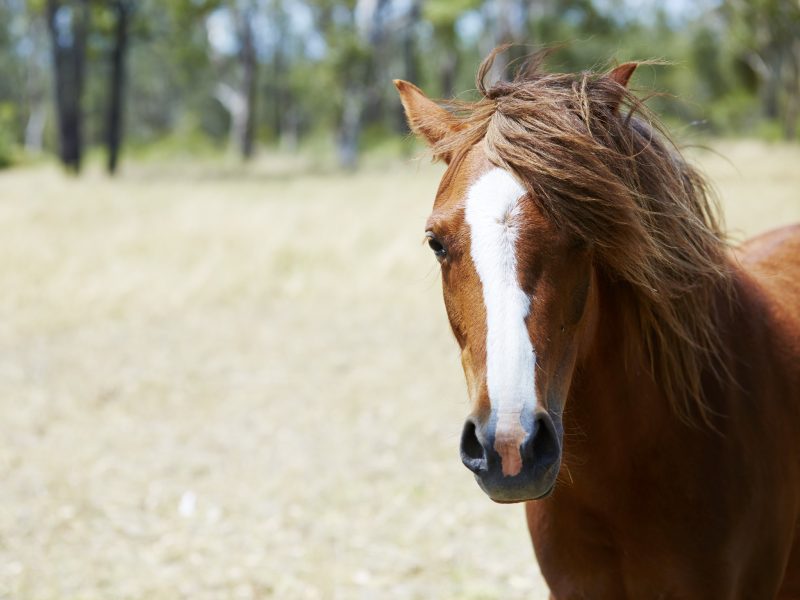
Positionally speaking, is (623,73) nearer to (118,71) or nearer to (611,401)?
(611,401)

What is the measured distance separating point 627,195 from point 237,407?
5.12m

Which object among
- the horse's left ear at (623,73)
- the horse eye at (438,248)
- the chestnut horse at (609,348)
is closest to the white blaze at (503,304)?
the chestnut horse at (609,348)

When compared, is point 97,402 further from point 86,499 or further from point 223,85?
point 223,85

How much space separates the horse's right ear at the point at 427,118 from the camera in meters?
2.20

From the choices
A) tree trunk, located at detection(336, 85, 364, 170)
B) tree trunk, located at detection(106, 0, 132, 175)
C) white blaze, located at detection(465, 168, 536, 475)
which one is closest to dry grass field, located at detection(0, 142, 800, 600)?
white blaze, located at detection(465, 168, 536, 475)

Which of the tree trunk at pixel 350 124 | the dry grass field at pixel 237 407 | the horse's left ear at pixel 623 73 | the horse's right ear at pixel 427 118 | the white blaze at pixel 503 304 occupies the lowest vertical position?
the dry grass field at pixel 237 407

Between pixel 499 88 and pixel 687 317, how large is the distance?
788mm

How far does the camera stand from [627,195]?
6.13 feet

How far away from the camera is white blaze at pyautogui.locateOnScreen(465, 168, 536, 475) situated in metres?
1.59

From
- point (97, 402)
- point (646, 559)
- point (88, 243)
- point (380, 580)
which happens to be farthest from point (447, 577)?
point (88, 243)

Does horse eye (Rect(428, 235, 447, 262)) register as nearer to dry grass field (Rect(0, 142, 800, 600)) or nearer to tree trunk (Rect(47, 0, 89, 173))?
dry grass field (Rect(0, 142, 800, 600))

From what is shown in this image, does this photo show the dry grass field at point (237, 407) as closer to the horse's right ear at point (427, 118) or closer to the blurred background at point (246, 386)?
the blurred background at point (246, 386)

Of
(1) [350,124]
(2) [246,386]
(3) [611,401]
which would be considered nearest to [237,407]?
(2) [246,386]

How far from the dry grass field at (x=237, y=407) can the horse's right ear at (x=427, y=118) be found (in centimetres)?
28
